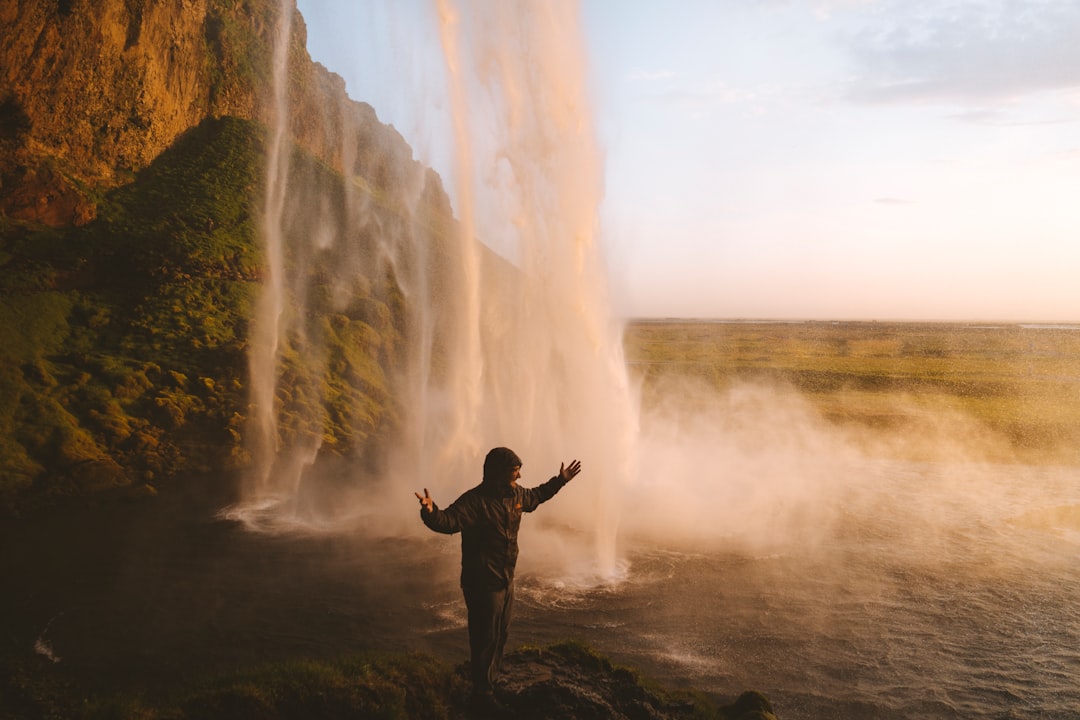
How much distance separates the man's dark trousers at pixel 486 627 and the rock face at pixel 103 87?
126ft

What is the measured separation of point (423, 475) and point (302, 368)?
15.4 metres

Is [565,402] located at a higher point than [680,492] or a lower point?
higher

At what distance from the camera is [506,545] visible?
269 inches

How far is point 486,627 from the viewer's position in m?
6.87

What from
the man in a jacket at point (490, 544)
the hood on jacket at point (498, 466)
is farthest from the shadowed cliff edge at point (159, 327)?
the hood on jacket at point (498, 466)

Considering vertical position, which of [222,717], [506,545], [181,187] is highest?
[181,187]

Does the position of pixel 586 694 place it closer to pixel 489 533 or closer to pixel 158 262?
pixel 489 533

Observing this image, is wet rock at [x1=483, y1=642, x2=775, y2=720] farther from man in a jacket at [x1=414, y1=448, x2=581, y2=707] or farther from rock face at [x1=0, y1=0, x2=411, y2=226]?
rock face at [x1=0, y1=0, x2=411, y2=226]

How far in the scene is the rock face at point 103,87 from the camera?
115ft

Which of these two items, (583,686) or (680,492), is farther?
(680,492)

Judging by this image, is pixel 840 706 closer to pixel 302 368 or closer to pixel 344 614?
pixel 344 614

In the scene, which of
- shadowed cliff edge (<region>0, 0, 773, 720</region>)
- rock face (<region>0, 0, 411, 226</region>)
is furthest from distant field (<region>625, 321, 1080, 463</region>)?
rock face (<region>0, 0, 411, 226</region>)

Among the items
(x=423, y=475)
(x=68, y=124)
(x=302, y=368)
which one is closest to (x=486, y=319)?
(x=423, y=475)

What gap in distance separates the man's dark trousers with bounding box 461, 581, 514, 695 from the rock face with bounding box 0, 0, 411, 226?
38362 millimetres
